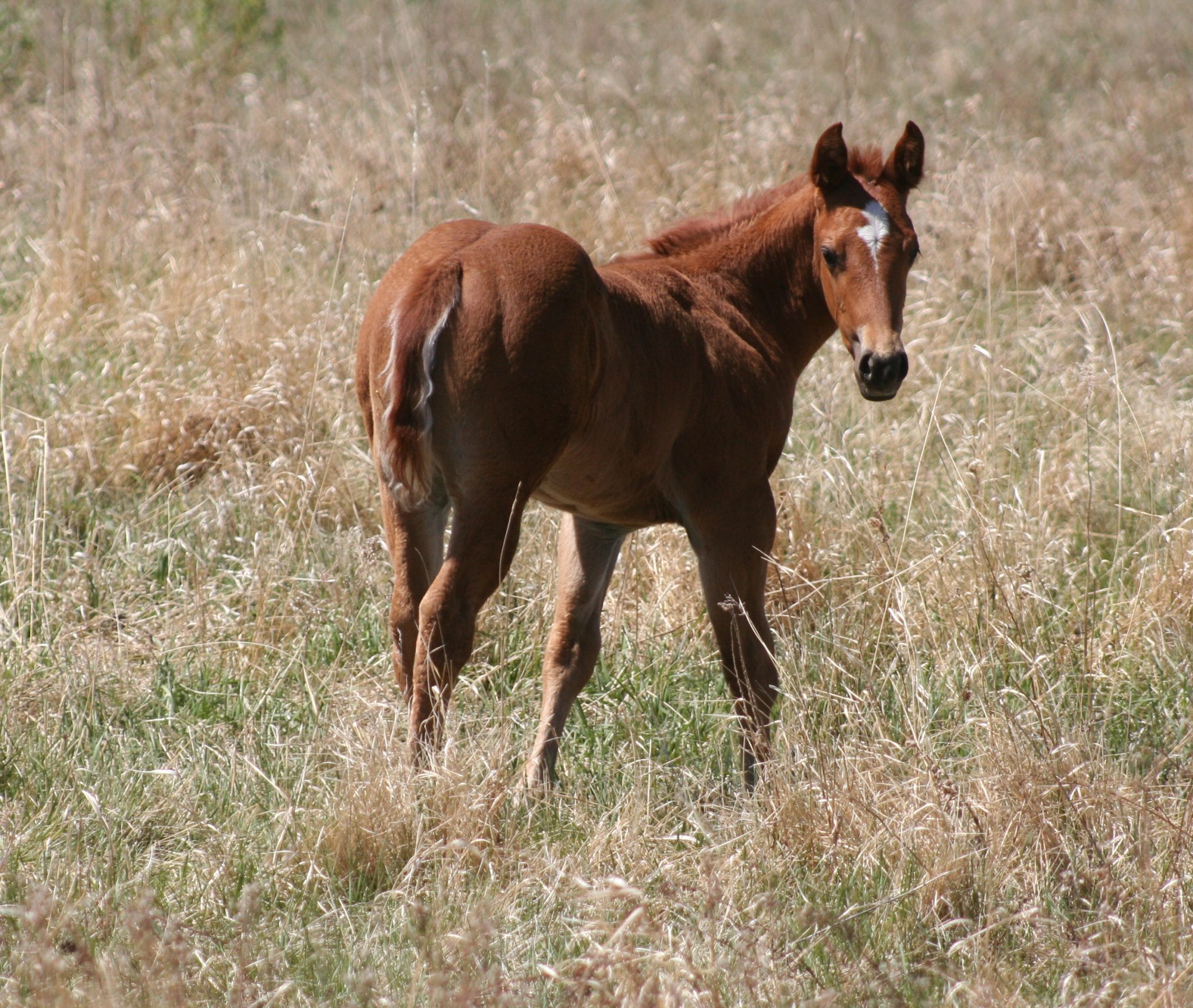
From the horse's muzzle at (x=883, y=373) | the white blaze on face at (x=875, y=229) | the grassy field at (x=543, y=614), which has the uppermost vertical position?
the white blaze on face at (x=875, y=229)

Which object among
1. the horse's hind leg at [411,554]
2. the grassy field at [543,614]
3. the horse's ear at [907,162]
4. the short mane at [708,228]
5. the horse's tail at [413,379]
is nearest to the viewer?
the grassy field at [543,614]

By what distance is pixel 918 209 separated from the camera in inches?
302

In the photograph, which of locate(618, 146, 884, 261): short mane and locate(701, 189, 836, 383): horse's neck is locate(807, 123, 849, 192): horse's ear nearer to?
locate(701, 189, 836, 383): horse's neck

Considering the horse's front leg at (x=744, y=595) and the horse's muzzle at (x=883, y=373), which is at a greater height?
the horse's muzzle at (x=883, y=373)

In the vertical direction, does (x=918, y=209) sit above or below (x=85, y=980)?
above

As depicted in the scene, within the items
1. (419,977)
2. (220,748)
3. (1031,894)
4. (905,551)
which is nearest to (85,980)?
(419,977)

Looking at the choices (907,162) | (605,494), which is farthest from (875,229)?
(605,494)

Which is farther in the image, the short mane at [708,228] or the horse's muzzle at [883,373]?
the short mane at [708,228]

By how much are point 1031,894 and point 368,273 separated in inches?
176

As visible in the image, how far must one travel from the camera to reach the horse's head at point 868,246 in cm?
358

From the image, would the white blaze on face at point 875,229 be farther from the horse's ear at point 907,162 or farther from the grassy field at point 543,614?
the grassy field at point 543,614

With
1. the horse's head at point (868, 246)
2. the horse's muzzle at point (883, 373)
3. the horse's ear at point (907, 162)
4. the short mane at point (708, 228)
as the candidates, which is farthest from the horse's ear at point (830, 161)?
the horse's muzzle at point (883, 373)

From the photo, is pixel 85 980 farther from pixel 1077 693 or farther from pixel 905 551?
pixel 905 551

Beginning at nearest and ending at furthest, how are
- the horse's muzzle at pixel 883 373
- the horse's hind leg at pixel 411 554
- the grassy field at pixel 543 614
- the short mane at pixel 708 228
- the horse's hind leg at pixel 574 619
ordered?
1. the grassy field at pixel 543 614
2. the horse's hind leg at pixel 411 554
3. the horse's muzzle at pixel 883 373
4. the horse's hind leg at pixel 574 619
5. the short mane at pixel 708 228
